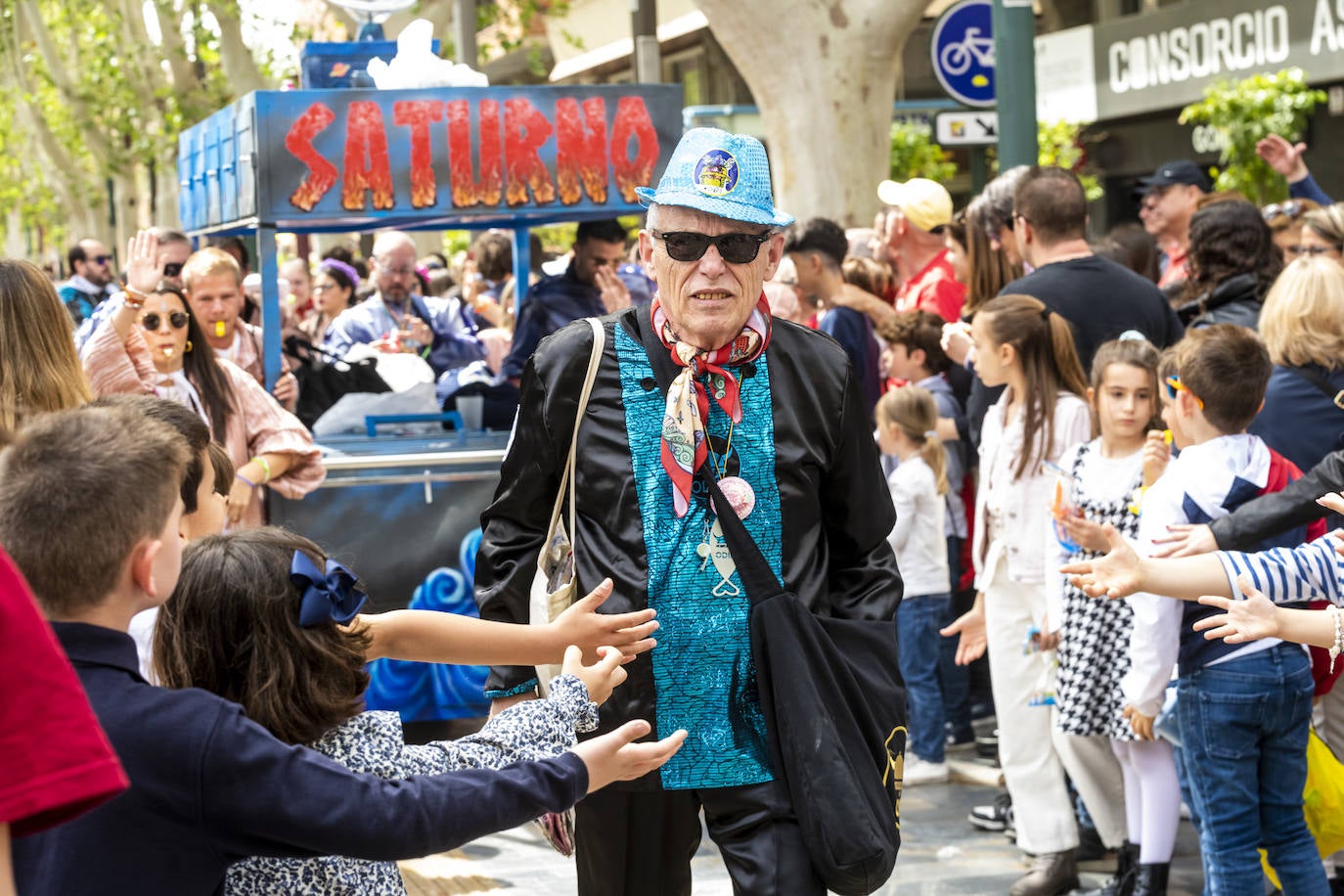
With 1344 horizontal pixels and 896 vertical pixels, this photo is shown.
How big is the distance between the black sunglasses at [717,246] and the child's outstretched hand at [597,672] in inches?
40.0

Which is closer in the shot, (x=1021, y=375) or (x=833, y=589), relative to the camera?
(x=833, y=589)

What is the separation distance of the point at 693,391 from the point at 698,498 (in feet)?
0.75

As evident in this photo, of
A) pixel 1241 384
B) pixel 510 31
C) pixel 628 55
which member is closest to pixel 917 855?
pixel 1241 384

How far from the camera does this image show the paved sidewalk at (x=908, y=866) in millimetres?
5691

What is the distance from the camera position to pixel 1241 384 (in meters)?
4.62

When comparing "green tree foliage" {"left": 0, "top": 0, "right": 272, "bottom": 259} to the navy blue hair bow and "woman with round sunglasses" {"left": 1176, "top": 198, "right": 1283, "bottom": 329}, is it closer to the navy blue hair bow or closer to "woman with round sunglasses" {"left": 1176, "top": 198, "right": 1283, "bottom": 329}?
"woman with round sunglasses" {"left": 1176, "top": 198, "right": 1283, "bottom": 329}

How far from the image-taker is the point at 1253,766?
454 centimetres

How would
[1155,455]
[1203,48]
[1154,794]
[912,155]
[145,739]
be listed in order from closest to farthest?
[145,739] < [1155,455] < [1154,794] < [912,155] < [1203,48]

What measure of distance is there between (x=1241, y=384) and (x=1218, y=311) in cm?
182

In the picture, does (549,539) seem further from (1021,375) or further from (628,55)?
(628,55)

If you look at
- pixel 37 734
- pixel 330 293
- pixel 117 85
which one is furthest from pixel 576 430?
pixel 117 85

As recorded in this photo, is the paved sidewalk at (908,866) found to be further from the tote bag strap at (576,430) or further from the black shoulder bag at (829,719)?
the tote bag strap at (576,430)

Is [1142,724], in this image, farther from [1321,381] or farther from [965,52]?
[965,52]

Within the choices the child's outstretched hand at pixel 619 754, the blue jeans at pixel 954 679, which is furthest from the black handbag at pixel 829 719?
the blue jeans at pixel 954 679
